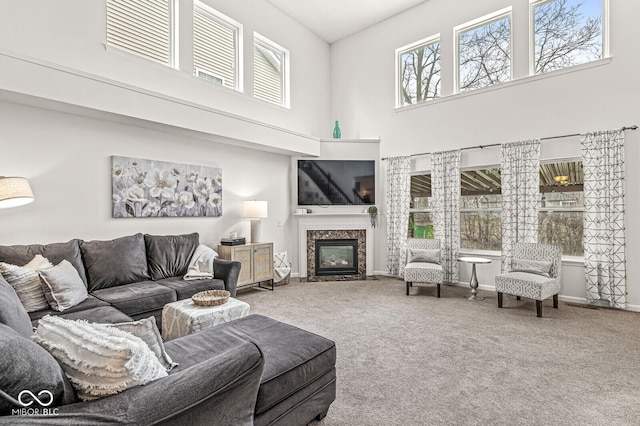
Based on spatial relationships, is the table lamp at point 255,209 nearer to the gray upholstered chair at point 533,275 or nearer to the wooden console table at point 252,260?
the wooden console table at point 252,260

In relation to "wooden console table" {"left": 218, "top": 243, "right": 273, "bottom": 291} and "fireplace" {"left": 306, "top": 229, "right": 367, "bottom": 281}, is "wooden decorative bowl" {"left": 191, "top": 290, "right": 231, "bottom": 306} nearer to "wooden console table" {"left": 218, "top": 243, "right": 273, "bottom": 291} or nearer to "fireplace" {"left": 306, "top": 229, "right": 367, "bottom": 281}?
"wooden console table" {"left": 218, "top": 243, "right": 273, "bottom": 291}

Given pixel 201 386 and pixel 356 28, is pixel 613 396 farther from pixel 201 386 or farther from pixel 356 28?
pixel 356 28

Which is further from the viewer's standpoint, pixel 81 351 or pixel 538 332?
pixel 538 332

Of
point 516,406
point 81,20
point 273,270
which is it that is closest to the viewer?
point 516,406

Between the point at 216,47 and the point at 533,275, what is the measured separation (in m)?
5.53

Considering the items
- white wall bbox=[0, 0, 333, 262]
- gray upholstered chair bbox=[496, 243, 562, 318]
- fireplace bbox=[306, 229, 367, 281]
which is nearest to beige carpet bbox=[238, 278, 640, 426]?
gray upholstered chair bbox=[496, 243, 562, 318]

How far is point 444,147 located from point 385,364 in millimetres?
4068

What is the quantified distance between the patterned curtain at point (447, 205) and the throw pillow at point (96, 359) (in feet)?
16.3

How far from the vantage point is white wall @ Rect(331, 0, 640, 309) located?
4070mm

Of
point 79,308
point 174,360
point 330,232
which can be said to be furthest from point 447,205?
point 79,308

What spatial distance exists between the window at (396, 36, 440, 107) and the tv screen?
1.47m

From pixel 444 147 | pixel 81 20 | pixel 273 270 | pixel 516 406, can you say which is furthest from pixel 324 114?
pixel 516 406

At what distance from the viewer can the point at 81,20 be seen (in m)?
3.58

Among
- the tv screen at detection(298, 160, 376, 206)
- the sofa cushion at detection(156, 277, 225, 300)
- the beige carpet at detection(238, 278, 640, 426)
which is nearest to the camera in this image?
the beige carpet at detection(238, 278, 640, 426)
